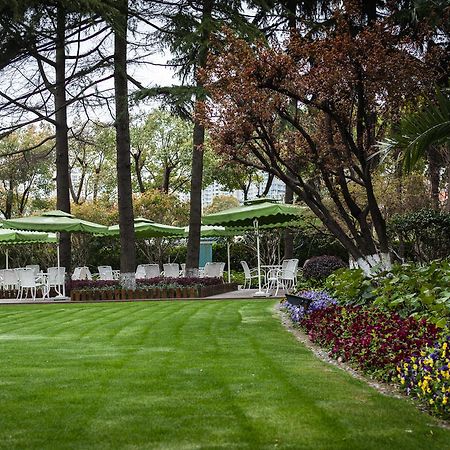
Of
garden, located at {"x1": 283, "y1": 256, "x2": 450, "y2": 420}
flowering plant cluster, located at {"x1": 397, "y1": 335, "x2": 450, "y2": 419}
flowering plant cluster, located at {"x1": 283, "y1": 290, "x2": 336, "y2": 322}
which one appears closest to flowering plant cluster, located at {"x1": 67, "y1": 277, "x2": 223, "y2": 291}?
flowering plant cluster, located at {"x1": 283, "y1": 290, "x2": 336, "y2": 322}

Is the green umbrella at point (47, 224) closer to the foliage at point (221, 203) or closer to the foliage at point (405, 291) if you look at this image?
the foliage at point (405, 291)

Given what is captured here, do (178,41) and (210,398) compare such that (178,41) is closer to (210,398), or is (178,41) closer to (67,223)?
(67,223)

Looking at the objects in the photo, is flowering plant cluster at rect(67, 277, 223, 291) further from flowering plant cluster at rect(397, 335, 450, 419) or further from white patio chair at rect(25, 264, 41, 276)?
flowering plant cluster at rect(397, 335, 450, 419)

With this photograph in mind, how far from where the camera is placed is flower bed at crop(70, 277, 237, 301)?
15885mm

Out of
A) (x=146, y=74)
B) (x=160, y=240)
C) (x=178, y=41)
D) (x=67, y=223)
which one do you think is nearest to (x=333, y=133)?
(x=178, y=41)

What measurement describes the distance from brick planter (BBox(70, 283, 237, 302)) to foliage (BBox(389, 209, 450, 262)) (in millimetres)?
4878

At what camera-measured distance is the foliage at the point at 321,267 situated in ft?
44.9

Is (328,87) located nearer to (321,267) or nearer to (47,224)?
(321,267)

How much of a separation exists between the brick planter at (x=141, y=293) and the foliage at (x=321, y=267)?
301cm

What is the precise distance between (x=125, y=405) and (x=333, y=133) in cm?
637

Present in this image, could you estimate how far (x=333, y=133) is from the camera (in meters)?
9.83

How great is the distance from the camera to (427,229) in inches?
591

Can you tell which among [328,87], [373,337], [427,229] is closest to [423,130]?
[328,87]

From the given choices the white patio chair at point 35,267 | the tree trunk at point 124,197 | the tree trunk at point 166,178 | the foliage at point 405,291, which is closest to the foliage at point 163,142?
the tree trunk at point 166,178
